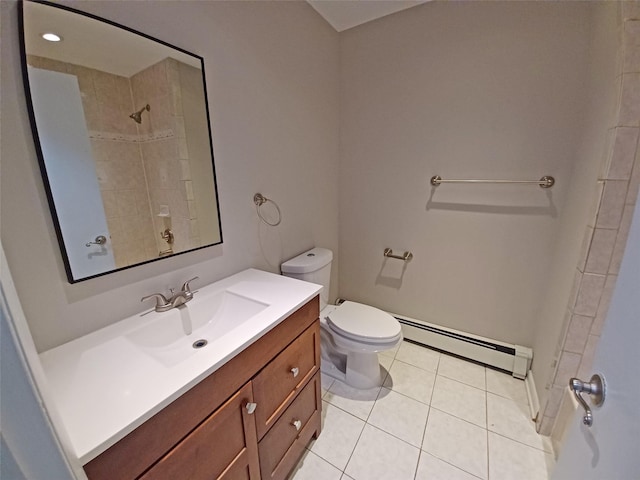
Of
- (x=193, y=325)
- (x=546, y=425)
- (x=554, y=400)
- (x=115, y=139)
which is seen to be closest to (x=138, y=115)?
(x=115, y=139)

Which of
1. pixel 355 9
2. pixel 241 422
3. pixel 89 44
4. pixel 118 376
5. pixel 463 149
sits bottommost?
pixel 241 422

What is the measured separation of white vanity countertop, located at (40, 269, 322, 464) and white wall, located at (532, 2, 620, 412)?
1.30 m

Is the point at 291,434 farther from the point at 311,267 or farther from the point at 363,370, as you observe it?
the point at 311,267

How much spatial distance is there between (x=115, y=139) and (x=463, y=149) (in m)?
1.81

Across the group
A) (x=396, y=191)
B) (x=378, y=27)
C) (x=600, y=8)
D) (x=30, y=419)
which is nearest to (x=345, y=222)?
(x=396, y=191)

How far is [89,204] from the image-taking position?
0.86 m

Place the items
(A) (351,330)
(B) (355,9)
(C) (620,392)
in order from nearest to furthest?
1. (C) (620,392)
2. (A) (351,330)
3. (B) (355,9)

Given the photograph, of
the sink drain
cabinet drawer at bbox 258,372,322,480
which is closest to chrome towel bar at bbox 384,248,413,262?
cabinet drawer at bbox 258,372,322,480

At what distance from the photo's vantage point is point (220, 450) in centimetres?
80

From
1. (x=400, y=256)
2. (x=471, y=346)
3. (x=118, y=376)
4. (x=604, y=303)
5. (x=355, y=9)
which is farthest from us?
(x=400, y=256)

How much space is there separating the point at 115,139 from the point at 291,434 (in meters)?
1.32

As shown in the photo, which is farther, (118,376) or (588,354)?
(588,354)

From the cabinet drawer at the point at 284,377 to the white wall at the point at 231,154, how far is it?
1.66 ft

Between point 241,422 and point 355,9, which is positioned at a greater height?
point 355,9
